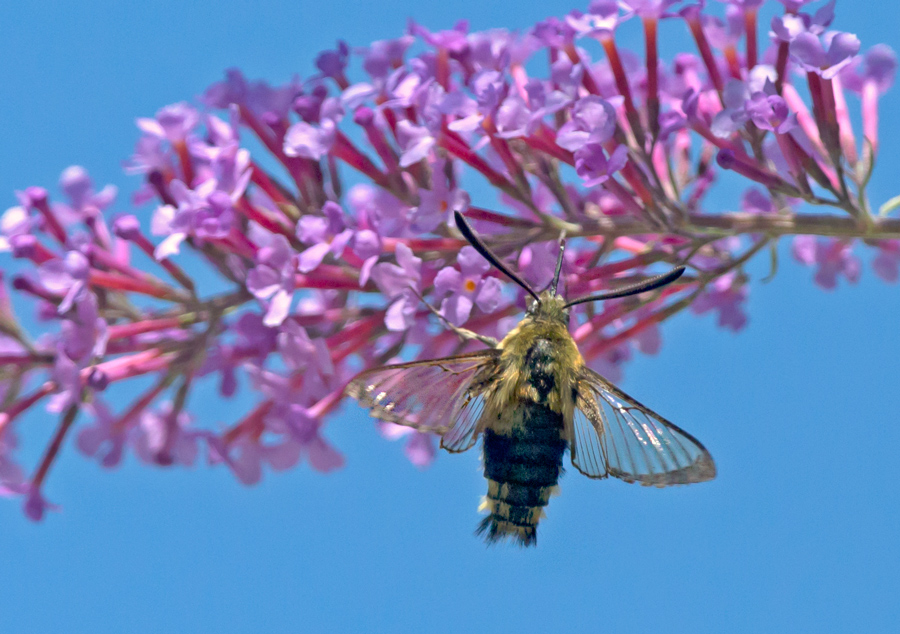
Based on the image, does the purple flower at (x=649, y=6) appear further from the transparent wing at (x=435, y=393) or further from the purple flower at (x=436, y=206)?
the transparent wing at (x=435, y=393)

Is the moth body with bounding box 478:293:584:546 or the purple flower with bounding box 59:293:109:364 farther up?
the purple flower with bounding box 59:293:109:364

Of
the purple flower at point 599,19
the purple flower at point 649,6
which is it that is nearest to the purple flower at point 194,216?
the purple flower at point 599,19

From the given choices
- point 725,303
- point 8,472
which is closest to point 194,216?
point 8,472

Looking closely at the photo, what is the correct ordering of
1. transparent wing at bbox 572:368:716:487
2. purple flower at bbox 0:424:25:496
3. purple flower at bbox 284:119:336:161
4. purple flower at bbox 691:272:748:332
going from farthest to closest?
purple flower at bbox 691:272:748:332 → purple flower at bbox 0:424:25:496 → purple flower at bbox 284:119:336:161 → transparent wing at bbox 572:368:716:487

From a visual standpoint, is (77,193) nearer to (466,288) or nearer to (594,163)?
(466,288)

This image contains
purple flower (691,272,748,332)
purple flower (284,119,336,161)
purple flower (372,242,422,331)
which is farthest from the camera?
purple flower (691,272,748,332)

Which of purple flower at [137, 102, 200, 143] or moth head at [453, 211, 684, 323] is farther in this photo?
purple flower at [137, 102, 200, 143]

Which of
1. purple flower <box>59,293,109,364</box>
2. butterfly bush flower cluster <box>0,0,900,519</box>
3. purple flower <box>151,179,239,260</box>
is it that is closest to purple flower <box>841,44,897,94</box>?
butterfly bush flower cluster <box>0,0,900,519</box>

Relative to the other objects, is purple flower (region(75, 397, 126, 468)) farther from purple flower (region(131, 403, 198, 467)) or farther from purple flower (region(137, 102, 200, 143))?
purple flower (region(137, 102, 200, 143))
